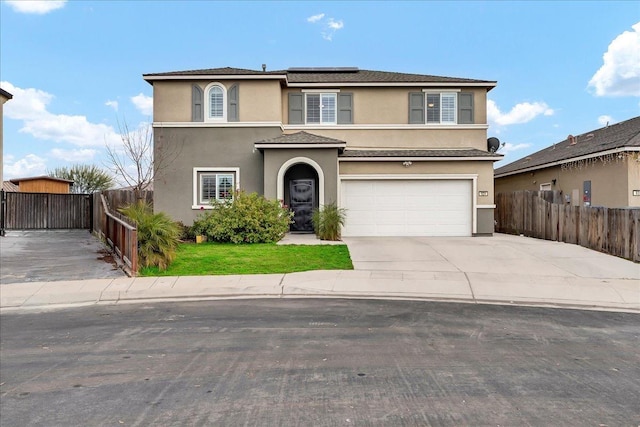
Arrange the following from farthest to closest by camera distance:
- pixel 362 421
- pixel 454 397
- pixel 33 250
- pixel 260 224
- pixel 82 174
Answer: pixel 82 174 → pixel 260 224 → pixel 33 250 → pixel 454 397 → pixel 362 421

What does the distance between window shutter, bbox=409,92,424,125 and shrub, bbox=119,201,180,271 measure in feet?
41.1

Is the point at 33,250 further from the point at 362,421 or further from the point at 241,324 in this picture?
the point at 362,421

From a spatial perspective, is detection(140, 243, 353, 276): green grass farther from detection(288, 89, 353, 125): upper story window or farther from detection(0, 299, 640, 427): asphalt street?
detection(288, 89, 353, 125): upper story window

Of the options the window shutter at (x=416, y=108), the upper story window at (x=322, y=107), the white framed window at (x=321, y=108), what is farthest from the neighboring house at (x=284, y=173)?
the window shutter at (x=416, y=108)

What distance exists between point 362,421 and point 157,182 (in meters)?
18.1

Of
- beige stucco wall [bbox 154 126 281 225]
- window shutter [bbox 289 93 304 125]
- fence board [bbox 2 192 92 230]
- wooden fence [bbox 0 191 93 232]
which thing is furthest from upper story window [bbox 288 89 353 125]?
fence board [bbox 2 192 92 230]

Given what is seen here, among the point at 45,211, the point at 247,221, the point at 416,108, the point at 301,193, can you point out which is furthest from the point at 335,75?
the point at 45,211

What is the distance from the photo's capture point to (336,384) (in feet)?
17.3

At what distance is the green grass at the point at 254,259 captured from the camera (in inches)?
508

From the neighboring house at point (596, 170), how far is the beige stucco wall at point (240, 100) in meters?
13.2

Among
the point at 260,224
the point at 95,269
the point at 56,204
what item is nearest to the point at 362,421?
the point at 95,269

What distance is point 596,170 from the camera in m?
20.7

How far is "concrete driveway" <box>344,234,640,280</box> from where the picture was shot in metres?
12.8

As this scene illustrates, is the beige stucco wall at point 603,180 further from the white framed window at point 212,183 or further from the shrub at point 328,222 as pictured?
the white framed window at point 212,183
